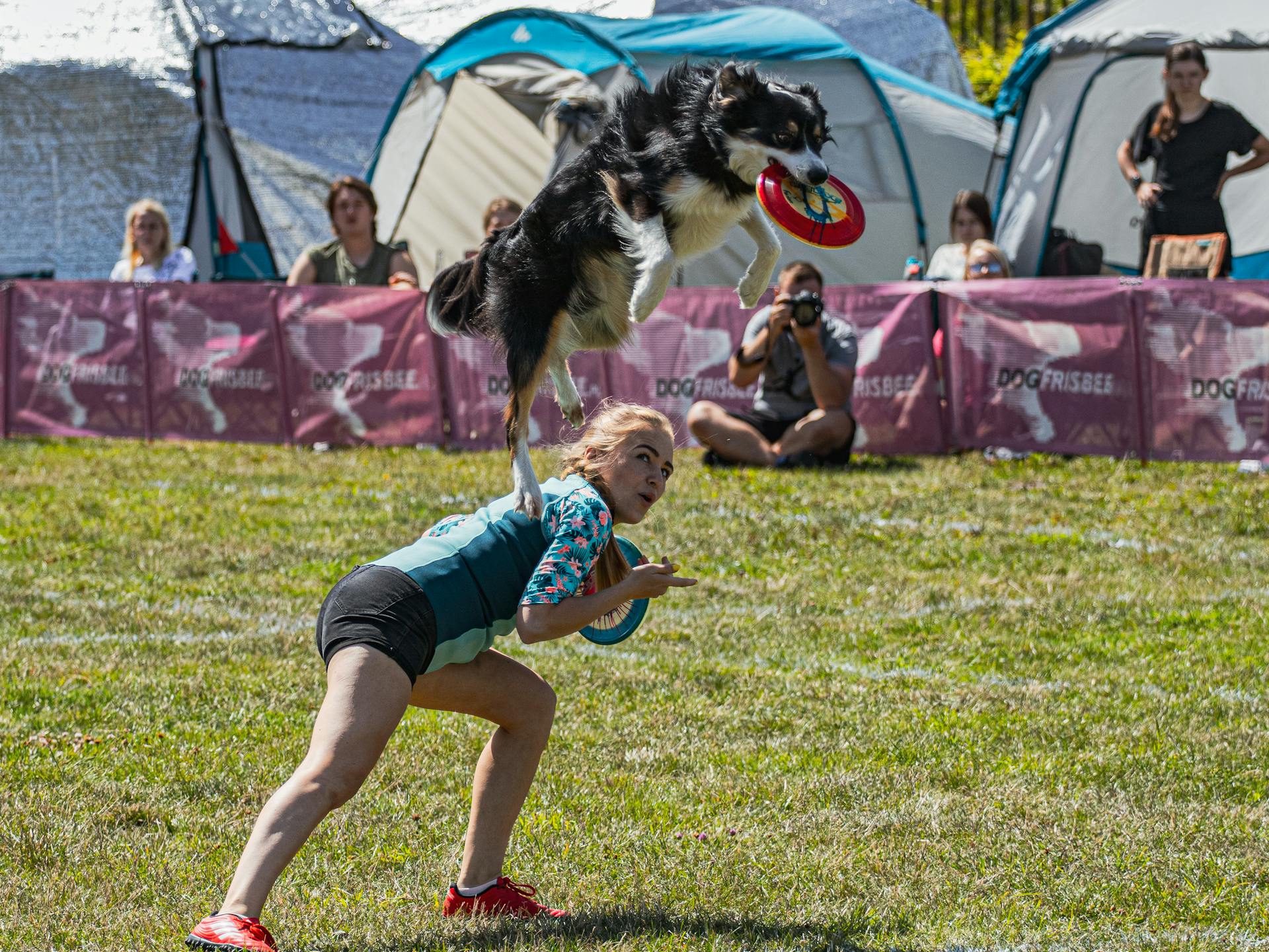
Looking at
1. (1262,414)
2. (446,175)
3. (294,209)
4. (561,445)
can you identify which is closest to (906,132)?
(446,175)

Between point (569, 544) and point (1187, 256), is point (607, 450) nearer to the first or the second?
point (569, 544)

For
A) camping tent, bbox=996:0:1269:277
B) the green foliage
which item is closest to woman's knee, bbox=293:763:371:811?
camping tent, bbox=996:0:1269:277

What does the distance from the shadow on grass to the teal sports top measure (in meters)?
0.57

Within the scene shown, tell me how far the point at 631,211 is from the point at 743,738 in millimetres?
2645

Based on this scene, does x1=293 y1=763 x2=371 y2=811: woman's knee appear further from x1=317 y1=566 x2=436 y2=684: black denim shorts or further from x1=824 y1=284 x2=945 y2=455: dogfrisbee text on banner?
x1=824 y1=284 x2=945 y2=455: dogfrisbee text on banner

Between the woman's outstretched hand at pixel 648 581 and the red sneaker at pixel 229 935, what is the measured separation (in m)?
0.96

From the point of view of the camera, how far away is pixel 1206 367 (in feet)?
28.4

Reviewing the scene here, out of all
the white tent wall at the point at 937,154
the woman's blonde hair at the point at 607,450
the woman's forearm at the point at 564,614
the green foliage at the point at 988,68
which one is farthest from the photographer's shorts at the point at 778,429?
the green foliage at the point at 988,68

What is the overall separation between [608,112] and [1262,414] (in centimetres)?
726

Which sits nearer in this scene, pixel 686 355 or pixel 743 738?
pixel 743 738

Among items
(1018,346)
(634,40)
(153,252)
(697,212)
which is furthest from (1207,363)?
(153,252)

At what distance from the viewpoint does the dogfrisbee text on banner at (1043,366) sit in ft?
29.2

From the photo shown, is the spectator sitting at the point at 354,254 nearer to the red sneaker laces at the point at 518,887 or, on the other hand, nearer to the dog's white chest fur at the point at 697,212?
the red sneaker laces at the point at 518,887

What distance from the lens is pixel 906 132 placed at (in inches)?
516
